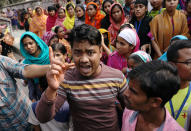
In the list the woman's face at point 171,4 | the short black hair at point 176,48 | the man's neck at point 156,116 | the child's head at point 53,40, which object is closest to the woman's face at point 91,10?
the child's head at point 53,40

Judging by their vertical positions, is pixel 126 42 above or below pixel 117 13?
below

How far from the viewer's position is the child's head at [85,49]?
43.8 inches

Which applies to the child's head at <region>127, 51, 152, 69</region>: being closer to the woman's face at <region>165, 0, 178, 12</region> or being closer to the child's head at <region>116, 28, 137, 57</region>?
the child's head at <region>116, 28, 137, 57</region>

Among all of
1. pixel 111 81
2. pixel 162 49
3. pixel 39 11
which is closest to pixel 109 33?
pixel 162 49

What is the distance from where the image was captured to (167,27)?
2.62 metres

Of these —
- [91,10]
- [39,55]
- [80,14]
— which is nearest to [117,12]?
[91,10]

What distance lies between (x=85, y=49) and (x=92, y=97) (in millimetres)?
370

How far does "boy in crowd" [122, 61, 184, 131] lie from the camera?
2.77ft

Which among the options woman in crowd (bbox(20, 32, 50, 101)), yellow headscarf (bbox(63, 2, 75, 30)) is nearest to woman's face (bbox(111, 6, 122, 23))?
woman in crowd (bbox(20, 32, 50, 101))

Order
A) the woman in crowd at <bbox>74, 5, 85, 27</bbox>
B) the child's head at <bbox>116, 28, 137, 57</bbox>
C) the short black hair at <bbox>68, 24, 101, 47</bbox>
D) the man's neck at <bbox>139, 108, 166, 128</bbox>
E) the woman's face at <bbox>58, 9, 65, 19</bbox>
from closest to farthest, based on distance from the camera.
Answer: the man's neck at <bbox>139, 108, 166, 128</bbox> < the short black hair at <bbox>68, 24, 101, 47</bbox> < the child's head at <bbox>116, 28, 137, 57</bbox> < the woman in crowd at <bbox>74, 5, 85, 27</bbox> < the woman's face at <bbox>58, 9, 65, 19</bbox>

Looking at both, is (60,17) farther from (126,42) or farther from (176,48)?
(176,48)

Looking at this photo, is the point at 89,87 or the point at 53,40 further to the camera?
the point at 53,40

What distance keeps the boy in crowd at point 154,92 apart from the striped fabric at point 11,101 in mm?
983

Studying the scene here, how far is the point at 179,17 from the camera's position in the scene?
259cm
